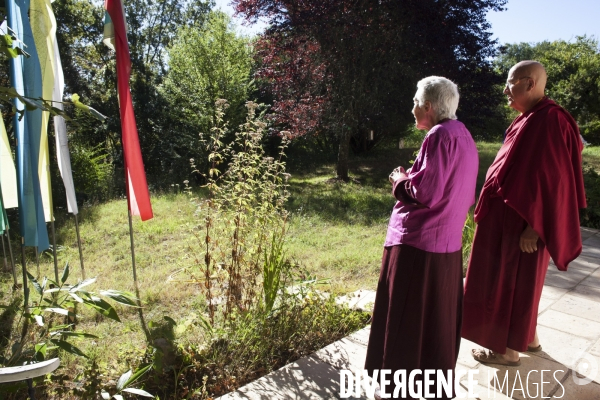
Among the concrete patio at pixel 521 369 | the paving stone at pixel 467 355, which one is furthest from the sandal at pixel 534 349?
the paving stone at pixel 467 355

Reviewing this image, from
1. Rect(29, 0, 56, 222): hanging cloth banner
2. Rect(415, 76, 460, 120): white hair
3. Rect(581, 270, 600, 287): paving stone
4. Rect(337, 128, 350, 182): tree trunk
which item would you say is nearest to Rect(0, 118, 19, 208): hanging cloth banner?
Rect(29, 0, 56, 222): hanging cloth banner

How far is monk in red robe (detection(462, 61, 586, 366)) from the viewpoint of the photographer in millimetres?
2555

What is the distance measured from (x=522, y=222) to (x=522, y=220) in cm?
1

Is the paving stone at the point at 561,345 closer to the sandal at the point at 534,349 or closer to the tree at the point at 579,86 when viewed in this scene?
the sandal at the point at 534,349

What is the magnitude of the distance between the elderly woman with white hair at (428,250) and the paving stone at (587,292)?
2.49 meters

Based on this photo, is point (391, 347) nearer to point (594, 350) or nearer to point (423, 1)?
point (594, 350)

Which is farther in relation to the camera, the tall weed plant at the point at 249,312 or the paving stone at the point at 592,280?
the paving stone at the point at 592,280

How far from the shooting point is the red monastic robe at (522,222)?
2.55 meters

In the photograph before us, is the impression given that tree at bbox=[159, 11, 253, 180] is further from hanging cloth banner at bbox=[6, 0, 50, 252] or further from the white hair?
the white hair

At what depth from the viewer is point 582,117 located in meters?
18.2

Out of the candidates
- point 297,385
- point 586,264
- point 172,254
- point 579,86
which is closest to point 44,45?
point 172,254

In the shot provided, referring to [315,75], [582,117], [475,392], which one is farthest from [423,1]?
[582,117]

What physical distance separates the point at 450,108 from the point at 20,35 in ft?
9.77

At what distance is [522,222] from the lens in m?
2.70
